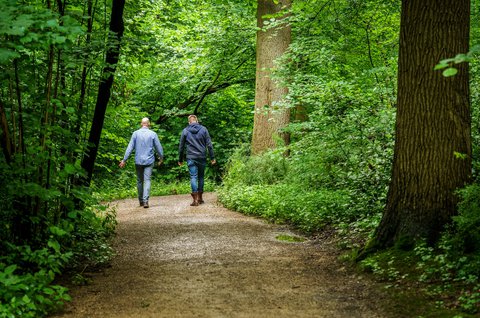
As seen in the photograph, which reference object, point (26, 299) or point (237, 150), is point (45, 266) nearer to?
point (26, 299)

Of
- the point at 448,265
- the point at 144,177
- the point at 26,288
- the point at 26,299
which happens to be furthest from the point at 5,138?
the point at 144,177

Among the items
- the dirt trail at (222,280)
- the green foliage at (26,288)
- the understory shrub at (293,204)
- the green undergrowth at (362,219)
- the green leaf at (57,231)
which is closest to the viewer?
the green foliage at (26,288)

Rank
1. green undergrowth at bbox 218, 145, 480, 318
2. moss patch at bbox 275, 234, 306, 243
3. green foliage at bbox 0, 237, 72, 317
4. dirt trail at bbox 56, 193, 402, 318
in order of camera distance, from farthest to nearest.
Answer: moss patch at bbox 275, 234, 306, 243 < dirt trail at bbox 56, 193, 402, 318 < green undergrowth at bbox 218, 145, 480, 318 < green foliage at bbox 0, 237, 72, 317

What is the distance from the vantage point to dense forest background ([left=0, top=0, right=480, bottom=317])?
17.2 ft

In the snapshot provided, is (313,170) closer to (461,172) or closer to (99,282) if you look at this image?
(461,172)

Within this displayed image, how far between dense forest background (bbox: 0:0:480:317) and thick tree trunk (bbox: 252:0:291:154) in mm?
332

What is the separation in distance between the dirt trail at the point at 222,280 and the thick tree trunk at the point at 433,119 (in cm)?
111

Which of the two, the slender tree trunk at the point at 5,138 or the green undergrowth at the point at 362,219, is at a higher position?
the slender tree trunk at the point at 5,138

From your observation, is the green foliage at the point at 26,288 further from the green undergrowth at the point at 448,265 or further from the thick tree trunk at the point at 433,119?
the thick tree trunk at the point at 433,119

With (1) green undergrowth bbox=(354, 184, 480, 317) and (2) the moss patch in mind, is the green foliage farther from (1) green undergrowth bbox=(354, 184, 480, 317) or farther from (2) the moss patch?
(2) the moss patch

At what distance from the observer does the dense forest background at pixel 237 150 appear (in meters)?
5.23

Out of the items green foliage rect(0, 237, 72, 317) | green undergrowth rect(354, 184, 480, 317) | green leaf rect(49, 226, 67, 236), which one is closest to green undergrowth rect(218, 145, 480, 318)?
green undergrowth rect(354, 184, 480, 317)

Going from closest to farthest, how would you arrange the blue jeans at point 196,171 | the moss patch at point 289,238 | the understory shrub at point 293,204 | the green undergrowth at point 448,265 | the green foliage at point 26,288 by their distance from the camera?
1. the green foliage at point 26,288
2. the green undergrowth at point 448,265
3. the moss patch at point 289,238
4. the understory shrub at point 293,204
5. the blue jeans at point 196,171

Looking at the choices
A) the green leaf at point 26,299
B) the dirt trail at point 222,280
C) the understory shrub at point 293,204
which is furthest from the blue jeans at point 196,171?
the green leaf at point 26,299
